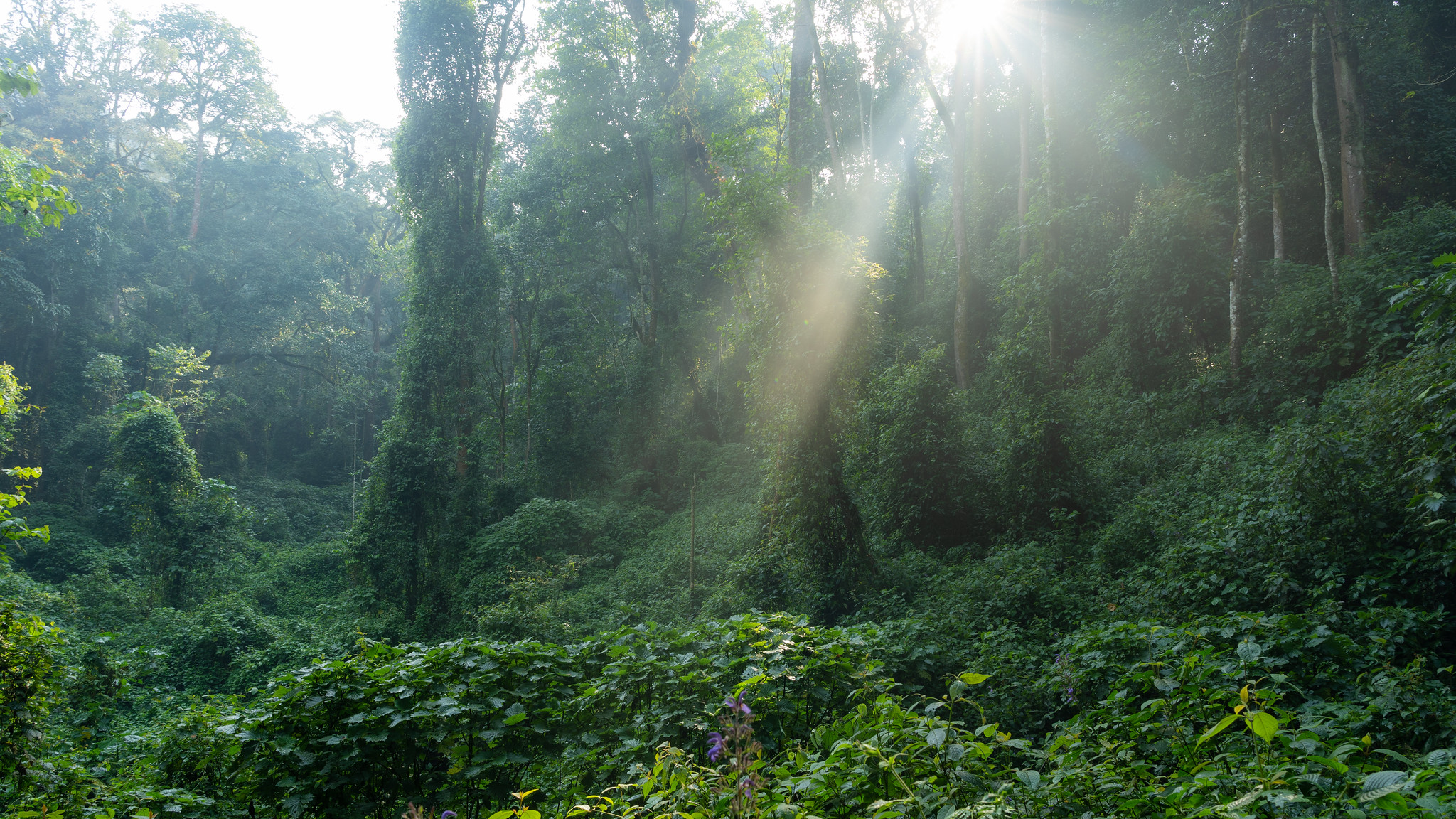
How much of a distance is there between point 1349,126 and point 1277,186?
76.3 inches

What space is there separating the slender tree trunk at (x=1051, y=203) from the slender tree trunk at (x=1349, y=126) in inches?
180

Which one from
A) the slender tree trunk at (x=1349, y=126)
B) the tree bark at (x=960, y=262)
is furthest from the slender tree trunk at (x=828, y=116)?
the slender tree trunk at (x=1349, y=126)

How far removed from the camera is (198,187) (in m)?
28.2

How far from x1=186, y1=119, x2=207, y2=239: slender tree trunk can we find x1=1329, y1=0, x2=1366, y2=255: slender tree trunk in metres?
35.0

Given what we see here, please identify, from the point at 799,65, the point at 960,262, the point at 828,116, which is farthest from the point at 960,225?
the point at 799,65

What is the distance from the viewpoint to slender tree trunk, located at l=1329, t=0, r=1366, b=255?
9742mm

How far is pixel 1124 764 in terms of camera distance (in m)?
2.01

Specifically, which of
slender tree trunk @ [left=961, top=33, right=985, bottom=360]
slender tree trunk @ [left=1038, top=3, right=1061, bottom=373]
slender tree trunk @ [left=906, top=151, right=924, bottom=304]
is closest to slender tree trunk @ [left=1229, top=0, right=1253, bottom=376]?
slender tree trunk @ [left=1038, top=3, right=1061, bottom=373]

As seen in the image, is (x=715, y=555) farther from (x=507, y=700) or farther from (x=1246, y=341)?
(x=1246, y=341)

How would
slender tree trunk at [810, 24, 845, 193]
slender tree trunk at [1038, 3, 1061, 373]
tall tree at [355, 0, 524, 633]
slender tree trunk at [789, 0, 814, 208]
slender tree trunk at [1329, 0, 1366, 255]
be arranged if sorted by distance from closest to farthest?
slender tree trunk at [1329, 0, 1366, 255]
slender tree trunk at [789, 0, 814, 208]
slender tree trunk at [1038, 3, 1061, 373]
slender tree trunk at [810, 24, 845, 193]
tall tree at [355, 0, 524, 633]

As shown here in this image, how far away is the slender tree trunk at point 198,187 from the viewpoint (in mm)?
27828

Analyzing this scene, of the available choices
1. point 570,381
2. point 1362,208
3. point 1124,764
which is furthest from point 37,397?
point 1362,208

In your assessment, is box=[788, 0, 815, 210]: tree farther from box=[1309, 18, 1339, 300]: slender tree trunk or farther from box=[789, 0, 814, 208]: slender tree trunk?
box=[1309, 18, 1339, 300]: slender tree trunk

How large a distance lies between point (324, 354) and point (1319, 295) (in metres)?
31.8
